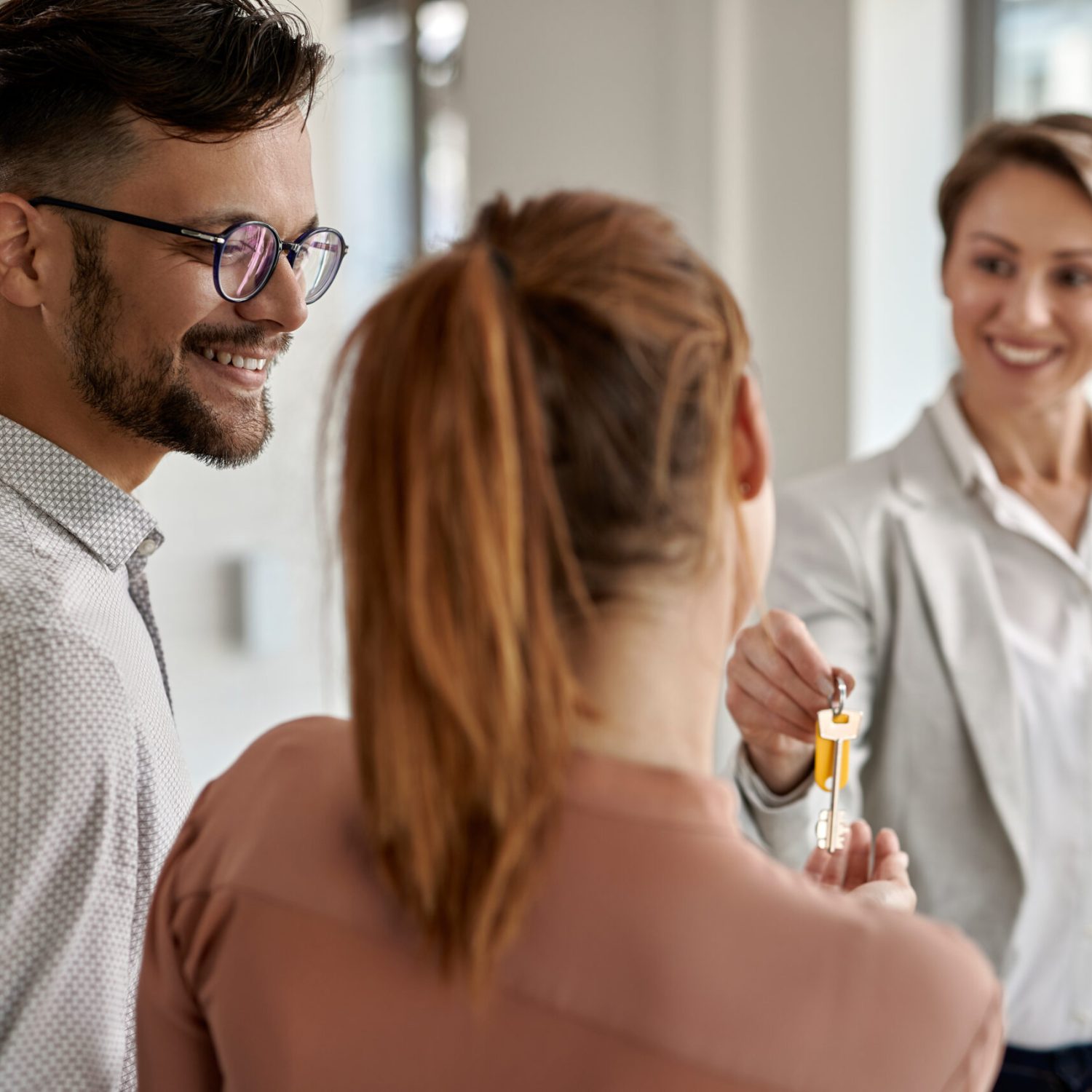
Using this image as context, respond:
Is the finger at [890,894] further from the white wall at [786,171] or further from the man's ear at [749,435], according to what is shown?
the white wall at [786,171]

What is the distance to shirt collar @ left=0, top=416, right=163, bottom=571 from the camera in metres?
1.03

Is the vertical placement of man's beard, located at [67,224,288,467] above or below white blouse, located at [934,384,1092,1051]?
above

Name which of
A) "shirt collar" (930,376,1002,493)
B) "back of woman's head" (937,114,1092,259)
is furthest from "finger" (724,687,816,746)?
"back of woman's head" (937,114,1092,259)

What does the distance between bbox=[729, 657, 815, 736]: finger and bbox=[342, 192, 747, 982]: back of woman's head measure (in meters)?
0.45

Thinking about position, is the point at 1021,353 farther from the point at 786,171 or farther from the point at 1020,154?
the point at 786,171

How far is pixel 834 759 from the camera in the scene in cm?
98

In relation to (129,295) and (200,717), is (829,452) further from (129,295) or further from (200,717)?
(129,295)

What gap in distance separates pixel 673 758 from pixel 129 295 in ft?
2.20

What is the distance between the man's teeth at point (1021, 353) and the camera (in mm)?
1795

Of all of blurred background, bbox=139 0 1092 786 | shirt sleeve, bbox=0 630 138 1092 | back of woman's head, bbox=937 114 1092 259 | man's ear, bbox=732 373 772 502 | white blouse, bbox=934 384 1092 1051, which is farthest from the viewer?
blurred background, bbox=139 0 1092 786

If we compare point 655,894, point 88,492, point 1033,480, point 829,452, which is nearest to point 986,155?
point 1033,480

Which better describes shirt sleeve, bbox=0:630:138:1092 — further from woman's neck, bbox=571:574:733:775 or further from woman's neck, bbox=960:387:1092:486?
woman's neck, bbox=960:387:1092:486

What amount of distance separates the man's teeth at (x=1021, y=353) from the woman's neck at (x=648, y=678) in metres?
1.25

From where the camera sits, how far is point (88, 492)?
1.04 metres
